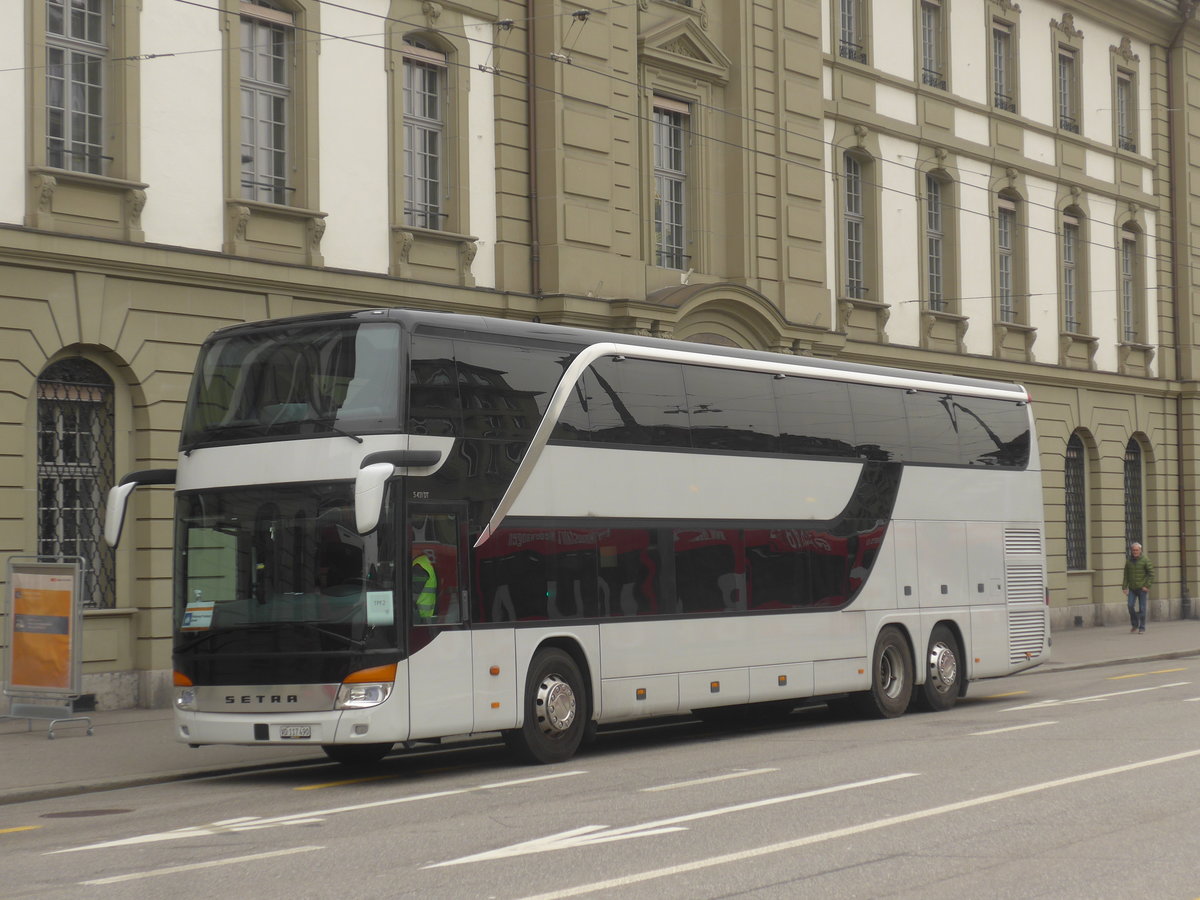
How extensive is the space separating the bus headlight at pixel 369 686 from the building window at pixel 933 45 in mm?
24595

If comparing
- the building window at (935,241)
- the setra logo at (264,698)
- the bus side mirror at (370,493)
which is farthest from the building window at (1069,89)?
the setra logo at (264,698)

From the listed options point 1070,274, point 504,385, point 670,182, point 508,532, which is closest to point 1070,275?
point 1070,274

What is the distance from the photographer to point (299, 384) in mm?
13945

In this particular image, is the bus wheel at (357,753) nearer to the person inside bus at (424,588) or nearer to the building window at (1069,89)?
the person inside bus at (424,588)

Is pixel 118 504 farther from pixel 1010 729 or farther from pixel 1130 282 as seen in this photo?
pixel 1130 282

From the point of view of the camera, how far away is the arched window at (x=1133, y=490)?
133 feet

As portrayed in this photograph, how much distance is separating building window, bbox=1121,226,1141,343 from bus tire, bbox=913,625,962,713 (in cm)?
2316

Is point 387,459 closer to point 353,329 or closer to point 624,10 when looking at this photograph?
point 353,329

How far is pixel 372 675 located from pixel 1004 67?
28.0 m

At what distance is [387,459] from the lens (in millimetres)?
13477

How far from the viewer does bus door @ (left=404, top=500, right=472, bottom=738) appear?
1363 cm

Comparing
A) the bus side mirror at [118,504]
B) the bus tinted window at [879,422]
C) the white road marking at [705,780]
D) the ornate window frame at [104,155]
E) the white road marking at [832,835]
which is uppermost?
the ornate window frame at [104,155]

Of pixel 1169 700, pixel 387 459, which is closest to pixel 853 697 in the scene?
pixel 1169 700

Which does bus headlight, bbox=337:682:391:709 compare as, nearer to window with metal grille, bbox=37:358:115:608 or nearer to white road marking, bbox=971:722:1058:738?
white road marking, bbox=971:722:1058:738
